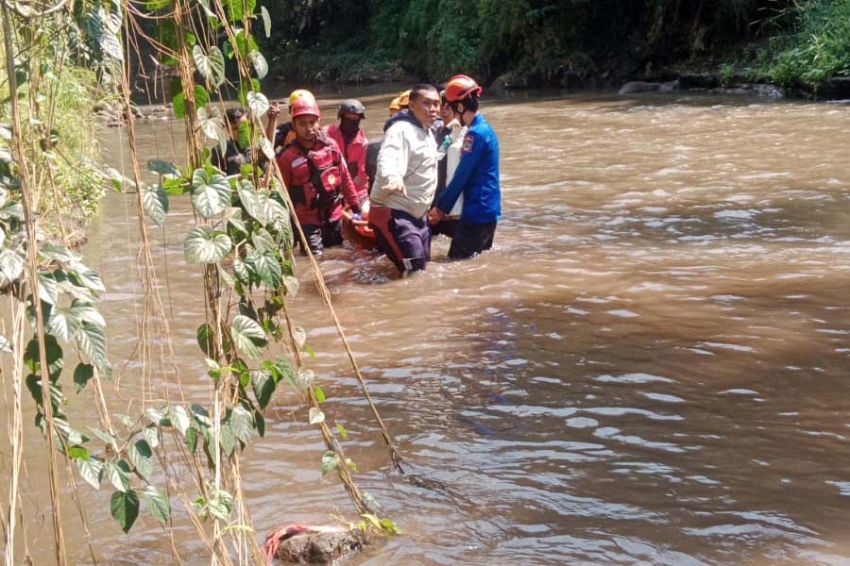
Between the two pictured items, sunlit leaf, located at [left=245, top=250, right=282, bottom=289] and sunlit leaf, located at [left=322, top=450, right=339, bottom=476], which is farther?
sunlit leaf, located at [left=322, top=450, right=339, bottom=476]

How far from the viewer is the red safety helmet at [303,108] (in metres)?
8.55

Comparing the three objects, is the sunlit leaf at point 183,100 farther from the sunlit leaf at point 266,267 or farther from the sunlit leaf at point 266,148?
the sunlit leaf at point 266,267

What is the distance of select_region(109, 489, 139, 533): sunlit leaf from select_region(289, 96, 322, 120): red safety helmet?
6.20 m

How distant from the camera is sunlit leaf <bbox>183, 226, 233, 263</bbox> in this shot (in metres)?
2.71


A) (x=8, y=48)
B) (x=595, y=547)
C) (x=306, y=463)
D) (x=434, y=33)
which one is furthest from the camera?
(x=434, y=33)

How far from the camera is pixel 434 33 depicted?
3152cm

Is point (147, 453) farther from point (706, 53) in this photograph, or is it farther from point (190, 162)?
point (706, 53)

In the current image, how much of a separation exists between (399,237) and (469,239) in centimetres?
75

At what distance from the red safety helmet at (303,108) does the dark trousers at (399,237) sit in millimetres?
1033

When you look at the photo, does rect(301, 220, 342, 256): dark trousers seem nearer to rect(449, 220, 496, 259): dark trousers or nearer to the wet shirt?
the wet shirt

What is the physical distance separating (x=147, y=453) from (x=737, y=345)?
4.17 meters

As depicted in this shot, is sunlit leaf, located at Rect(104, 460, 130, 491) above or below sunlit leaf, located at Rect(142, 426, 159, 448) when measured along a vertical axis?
below

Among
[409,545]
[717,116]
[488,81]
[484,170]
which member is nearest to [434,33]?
[488,81]

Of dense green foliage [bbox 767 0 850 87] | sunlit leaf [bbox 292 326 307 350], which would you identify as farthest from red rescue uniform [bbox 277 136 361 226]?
dense green foliage [bbox 767 0 850 87]
